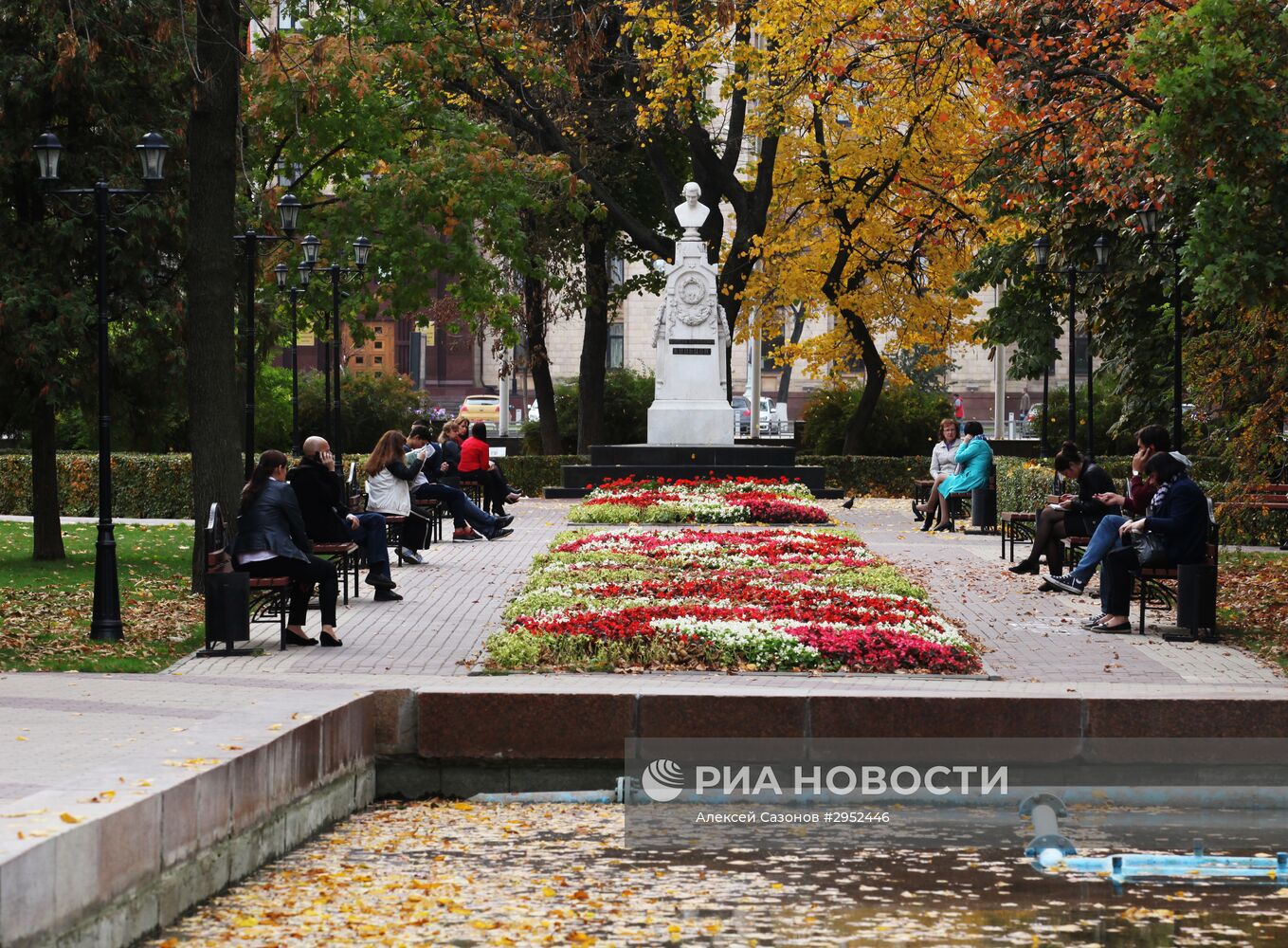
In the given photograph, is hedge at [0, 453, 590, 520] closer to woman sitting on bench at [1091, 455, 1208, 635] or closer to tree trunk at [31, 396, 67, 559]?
tree trunk at [31, 396, 67, 559]

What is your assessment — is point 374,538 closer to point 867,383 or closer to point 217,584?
point 217,584

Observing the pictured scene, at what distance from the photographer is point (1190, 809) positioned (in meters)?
9.60

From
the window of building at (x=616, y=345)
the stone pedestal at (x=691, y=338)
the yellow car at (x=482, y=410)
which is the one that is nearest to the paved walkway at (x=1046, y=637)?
the stone pedestal at (x=691, y=338)

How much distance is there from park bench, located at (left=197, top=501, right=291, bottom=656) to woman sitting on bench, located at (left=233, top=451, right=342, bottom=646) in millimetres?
75

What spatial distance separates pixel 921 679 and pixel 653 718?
2113mm

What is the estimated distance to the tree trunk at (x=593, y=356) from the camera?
42.1 meters

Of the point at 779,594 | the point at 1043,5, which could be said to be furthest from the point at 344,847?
the point at 1043,5

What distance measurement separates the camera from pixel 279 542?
512 inches

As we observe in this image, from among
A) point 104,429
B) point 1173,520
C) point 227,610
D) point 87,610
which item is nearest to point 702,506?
point 87,610

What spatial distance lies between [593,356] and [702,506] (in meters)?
16.1

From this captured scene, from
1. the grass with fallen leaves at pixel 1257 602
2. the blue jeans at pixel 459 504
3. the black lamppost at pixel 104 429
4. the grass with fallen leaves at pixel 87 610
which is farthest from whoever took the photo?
the blue jeans at pixel 459 504

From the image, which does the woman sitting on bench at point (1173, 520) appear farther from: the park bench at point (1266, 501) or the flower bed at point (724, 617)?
the park bench at point (1266, 501)

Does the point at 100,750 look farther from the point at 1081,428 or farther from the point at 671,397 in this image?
the point at 1081,428

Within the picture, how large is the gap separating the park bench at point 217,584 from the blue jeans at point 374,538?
273cm
